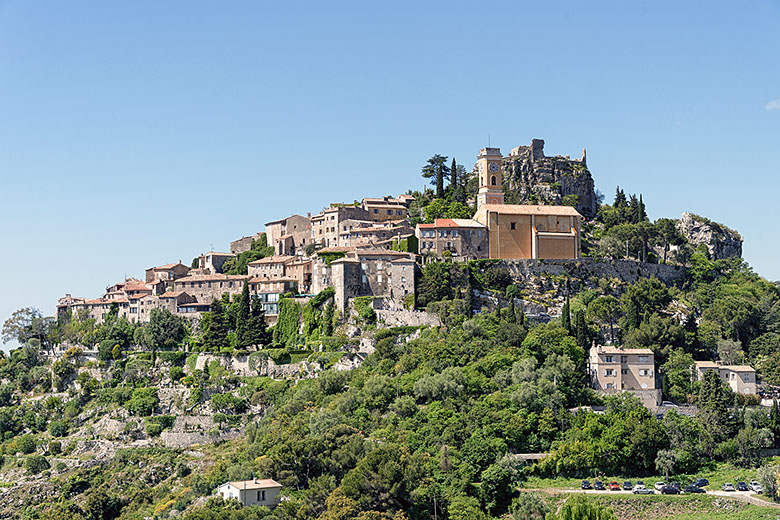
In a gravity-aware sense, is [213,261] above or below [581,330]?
above

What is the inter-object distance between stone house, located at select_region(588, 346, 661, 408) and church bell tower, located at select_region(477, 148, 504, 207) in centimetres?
2784

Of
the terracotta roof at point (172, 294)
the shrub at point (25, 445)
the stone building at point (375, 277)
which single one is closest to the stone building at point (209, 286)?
the terracotta roof at point (172, 294)

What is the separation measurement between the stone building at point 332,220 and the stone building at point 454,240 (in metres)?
11.4

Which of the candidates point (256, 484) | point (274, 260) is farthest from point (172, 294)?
point (256, 484)

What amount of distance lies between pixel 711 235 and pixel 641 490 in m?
52.4

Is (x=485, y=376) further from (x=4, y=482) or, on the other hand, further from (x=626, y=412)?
(x=4, y=482)

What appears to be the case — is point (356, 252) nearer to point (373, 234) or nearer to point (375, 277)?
point (375, 277)

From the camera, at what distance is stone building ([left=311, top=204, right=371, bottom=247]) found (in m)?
95.2

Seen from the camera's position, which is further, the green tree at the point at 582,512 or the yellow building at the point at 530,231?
the yellow building at the point at 530,231

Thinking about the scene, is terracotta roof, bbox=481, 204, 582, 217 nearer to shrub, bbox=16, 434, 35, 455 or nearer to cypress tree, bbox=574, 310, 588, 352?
cypress tree, bbox=574, 310, 588, 352

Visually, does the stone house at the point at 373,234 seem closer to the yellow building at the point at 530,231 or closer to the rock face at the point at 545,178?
the yellow building at the point at 530,231

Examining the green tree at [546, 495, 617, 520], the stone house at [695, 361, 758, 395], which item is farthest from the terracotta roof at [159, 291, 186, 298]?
the green tree at [546, 495, 617, 520]

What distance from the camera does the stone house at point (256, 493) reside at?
186 ft

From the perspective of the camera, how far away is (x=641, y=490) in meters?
57.0
